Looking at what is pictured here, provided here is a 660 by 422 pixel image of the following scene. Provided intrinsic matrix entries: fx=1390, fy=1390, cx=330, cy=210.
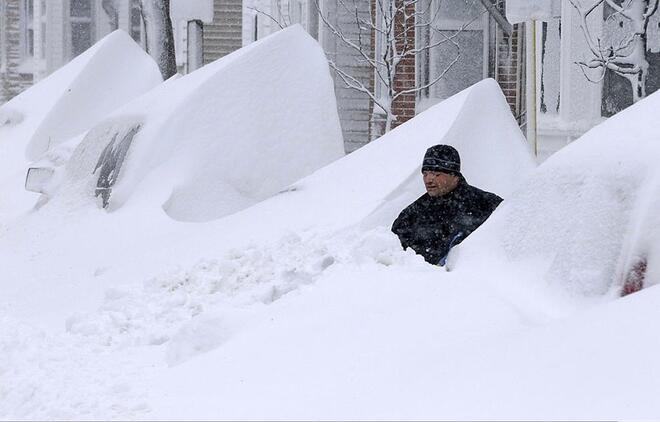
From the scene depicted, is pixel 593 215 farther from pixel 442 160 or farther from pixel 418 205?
pixel 418 205

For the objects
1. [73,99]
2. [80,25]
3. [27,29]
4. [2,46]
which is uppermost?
[73,99]

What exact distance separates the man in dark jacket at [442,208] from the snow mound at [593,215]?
5.69 ft

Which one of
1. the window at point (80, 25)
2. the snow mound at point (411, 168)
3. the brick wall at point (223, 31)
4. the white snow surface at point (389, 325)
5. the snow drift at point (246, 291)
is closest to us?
the white snow surface at point (389, 325)

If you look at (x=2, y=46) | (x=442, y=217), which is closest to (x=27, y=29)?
(x=2, y=46)

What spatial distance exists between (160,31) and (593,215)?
12.3 meters

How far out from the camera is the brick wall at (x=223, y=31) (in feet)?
81.7

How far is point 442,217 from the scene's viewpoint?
734cm

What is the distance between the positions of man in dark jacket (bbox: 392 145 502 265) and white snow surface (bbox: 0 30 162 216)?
219 inches

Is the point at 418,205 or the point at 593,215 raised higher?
the point at 593,215

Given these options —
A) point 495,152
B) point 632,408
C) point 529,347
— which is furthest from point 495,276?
point 495,152

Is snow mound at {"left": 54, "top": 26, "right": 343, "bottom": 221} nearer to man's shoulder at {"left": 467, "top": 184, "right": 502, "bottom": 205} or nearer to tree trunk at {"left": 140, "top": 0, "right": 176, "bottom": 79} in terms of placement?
man's shoulder at {"left": 467, "top": 184, "right": 502, "bottom": 205}

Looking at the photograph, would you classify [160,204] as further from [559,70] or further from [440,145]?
[559,70]

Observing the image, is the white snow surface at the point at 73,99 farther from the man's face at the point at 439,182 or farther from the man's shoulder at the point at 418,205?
the man's face at the point at 439,182

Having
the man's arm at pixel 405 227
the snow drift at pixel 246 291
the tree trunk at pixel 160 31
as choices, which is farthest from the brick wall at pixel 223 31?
the man's arm at pixel 405 227
